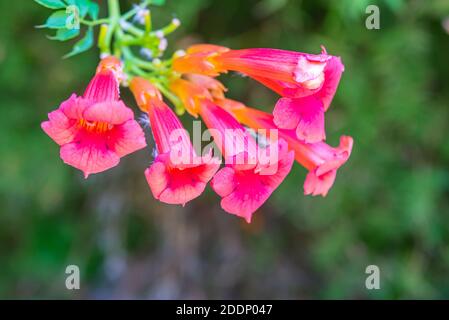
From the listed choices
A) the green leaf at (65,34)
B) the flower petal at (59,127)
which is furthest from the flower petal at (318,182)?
the green leaf at (65,34)

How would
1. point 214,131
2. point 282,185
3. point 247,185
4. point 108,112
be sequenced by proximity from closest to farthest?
point 108,112 < point 247,185 < point 214,131 < point 282,185

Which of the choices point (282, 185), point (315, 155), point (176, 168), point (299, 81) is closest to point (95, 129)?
point (176, 168)

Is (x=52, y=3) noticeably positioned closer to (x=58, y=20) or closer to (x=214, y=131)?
(x=58, y=20)

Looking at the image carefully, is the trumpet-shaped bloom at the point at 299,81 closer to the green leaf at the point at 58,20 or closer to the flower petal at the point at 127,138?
the flower petal at the point at 127,138

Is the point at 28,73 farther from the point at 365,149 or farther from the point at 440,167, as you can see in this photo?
the point at 440,167

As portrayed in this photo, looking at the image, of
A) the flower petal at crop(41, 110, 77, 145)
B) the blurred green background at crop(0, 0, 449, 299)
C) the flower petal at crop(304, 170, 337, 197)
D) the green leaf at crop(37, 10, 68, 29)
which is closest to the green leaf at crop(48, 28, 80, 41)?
the green leaf at crop(37, 10, 68, 29)

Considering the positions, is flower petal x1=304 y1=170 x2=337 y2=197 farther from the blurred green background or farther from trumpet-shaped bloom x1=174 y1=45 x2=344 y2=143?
the blurred green background
